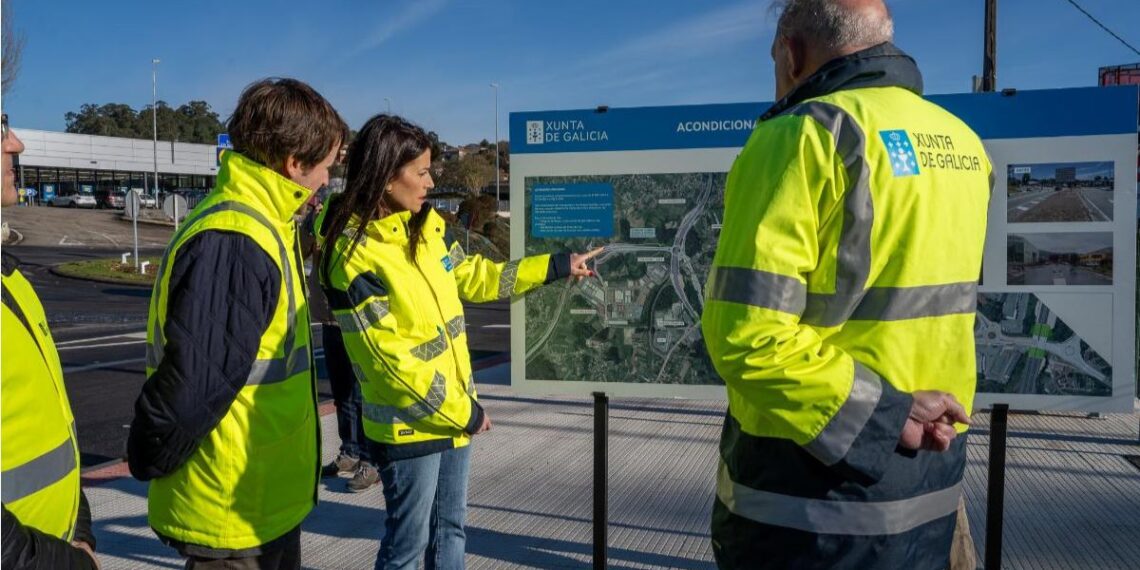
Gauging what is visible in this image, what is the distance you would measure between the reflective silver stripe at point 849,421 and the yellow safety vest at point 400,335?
1535 millimetres

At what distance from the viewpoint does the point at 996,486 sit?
11.1 ft

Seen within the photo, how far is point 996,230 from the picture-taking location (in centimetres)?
346

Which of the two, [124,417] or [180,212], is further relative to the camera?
[180,212]

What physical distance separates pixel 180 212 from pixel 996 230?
23712mm

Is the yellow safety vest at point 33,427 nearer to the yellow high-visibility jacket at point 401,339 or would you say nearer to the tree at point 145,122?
the yellow high-visibility jacket at point 401,339

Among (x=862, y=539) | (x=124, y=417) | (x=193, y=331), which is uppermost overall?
(x=193, y=331)

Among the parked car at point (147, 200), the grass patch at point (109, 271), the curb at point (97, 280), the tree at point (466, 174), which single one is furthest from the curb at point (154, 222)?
the curb at point (97, 280)

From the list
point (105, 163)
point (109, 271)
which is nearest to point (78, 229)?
point (109, 271)

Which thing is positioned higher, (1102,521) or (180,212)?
(180,212)

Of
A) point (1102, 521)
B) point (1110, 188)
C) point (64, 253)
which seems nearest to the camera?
point (1110, 188)

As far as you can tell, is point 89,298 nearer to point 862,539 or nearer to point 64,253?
point 64,253

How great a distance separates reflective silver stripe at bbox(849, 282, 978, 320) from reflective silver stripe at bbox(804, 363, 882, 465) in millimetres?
144

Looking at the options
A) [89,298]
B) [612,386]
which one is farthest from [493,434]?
[89,298]

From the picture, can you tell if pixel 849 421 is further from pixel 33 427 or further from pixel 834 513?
pixel 33 427
